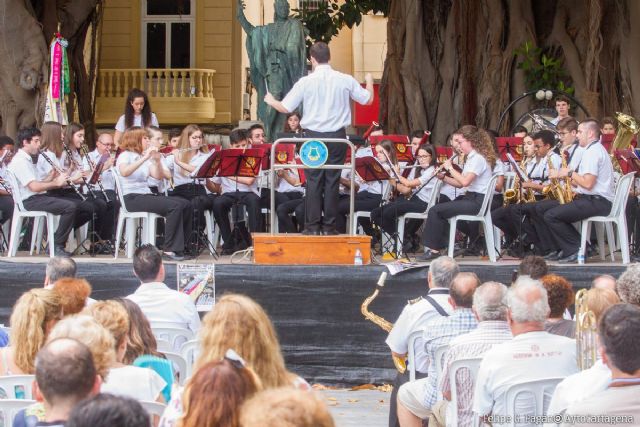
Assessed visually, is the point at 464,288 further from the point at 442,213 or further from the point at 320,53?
the point at 442,213

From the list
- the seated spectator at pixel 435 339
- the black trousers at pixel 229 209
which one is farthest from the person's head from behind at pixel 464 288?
the black trousers at pixel 229 209

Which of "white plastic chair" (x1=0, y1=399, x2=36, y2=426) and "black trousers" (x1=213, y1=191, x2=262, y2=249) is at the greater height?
"black trousers" (x1=213, y1=191, x2=262, y2=249)

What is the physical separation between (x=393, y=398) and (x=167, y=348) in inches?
57.8

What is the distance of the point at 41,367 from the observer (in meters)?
3.60

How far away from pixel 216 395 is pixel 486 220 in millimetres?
7548

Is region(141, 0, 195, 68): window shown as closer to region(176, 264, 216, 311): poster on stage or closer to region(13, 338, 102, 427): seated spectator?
region(176, 264, 216, 311): poster on stage

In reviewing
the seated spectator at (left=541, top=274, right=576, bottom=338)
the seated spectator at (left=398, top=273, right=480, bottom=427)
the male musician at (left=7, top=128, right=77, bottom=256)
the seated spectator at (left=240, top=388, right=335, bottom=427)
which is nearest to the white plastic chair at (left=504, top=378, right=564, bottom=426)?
the seated spectator at (left=541, top=274, right=576, bottom=338)

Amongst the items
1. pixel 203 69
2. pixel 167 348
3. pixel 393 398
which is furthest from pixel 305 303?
pixel 203 69

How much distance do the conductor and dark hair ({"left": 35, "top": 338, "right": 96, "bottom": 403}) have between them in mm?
6671

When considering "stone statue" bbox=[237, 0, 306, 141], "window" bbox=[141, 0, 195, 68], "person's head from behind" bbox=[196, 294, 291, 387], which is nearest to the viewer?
"person's head from behind" bbox=[196, 294, 291, 387]

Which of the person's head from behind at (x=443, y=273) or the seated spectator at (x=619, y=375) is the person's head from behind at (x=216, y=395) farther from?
the person's head from behind at (x=443, y=273)

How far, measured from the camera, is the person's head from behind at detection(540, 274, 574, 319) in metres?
6.11

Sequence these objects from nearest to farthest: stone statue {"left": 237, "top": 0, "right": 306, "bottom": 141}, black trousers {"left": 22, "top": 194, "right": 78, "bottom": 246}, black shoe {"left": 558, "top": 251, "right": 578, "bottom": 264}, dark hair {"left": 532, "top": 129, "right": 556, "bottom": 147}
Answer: black shoe {"left": 558, "top": 251, "right": 578, "bottom": 264}, black trousers {"left": 22, "top": 194, "right": 78, "bottom": 246}, dark hair {"left": 532, "top": 129, "right": 556, "bottom": 147}, stone statue {"left": 237, "top": 0, "right": 306, "bottom": 141}

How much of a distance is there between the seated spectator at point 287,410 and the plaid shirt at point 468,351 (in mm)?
2747
